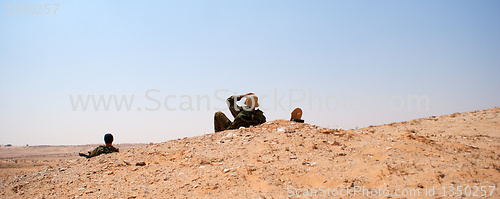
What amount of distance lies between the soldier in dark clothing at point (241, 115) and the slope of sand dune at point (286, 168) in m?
1.08

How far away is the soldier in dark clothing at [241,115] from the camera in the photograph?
29.5 feet

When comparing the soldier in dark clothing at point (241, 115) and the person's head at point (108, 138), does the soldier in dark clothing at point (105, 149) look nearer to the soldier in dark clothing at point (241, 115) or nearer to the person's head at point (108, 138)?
the person's head at point (108, 138)

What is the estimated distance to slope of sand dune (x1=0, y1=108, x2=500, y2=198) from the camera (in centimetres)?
438

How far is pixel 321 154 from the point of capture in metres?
5.80

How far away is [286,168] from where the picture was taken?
17.1 feet

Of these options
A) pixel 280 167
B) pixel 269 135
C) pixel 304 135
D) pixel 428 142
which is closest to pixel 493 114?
pixel 428 142

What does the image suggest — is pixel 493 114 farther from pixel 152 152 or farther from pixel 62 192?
pixel 62 192

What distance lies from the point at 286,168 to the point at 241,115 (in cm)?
391

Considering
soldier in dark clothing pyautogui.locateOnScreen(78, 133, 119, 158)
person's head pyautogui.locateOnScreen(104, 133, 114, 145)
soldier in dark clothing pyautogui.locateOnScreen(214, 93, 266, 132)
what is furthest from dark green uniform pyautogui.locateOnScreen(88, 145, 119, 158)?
soldier in dark clothing pyautogui.locateOnScreen(214, 93, 266, 132)

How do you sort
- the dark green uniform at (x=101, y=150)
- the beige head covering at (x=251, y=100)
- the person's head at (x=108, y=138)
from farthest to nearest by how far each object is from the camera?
the beige head covering at (x=251, y=100) < the person's head at (x=108, y=138) < the dark green uniform at (x=101, y=150)

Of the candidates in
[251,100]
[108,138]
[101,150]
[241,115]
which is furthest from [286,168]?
[108,138]

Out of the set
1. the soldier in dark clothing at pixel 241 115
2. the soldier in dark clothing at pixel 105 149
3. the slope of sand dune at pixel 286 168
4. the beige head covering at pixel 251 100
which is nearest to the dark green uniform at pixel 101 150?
the soldier in dark clothing at pixel 105 149

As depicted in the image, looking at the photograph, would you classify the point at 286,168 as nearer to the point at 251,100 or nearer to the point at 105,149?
the point at 251,100

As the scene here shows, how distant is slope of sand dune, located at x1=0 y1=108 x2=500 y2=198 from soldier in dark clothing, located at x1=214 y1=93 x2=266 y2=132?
1.08m
